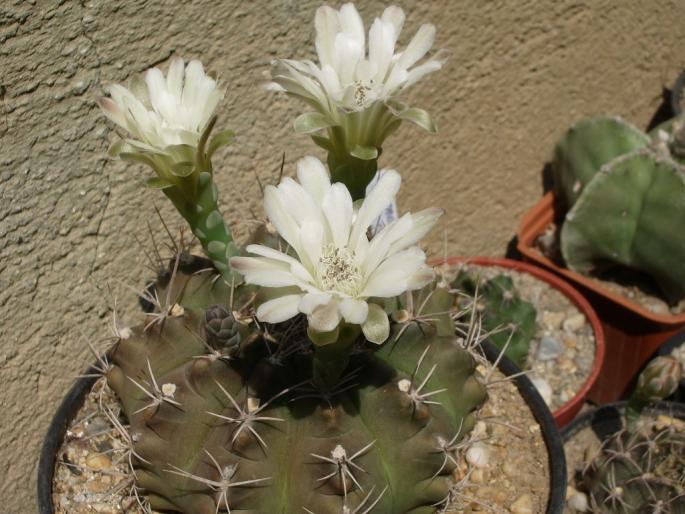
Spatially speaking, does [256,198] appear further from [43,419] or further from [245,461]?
[245,461]

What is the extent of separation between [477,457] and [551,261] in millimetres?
986

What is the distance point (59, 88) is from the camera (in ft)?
3.70

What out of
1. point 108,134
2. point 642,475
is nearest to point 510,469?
point 642,475

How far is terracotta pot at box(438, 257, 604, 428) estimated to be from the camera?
1.65 metres

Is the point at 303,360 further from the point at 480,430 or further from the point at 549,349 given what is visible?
the point at 549,349

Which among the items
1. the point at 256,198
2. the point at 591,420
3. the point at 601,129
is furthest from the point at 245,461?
the point at 601,129

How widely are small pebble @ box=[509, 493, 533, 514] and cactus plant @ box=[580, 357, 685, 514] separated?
288mm

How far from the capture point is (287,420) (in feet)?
2.94

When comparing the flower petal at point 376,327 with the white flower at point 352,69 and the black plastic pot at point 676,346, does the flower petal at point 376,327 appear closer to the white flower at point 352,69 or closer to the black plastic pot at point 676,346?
the white flower at point 352,69

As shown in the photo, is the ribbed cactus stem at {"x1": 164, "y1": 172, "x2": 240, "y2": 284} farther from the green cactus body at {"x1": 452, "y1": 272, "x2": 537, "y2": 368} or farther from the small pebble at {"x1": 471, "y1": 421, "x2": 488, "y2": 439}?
the green cactus body at {"x1": 452, "y1": 272, "x2": 537, "y2": 368}

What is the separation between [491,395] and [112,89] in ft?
2.45

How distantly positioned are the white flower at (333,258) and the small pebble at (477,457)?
0.48m

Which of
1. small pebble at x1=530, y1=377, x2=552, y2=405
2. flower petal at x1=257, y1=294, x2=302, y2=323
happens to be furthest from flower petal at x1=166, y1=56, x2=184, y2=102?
small pebble at x1=530, y1=377, x2=552, y2=405

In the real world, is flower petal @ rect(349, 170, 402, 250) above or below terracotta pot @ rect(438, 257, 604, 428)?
above
